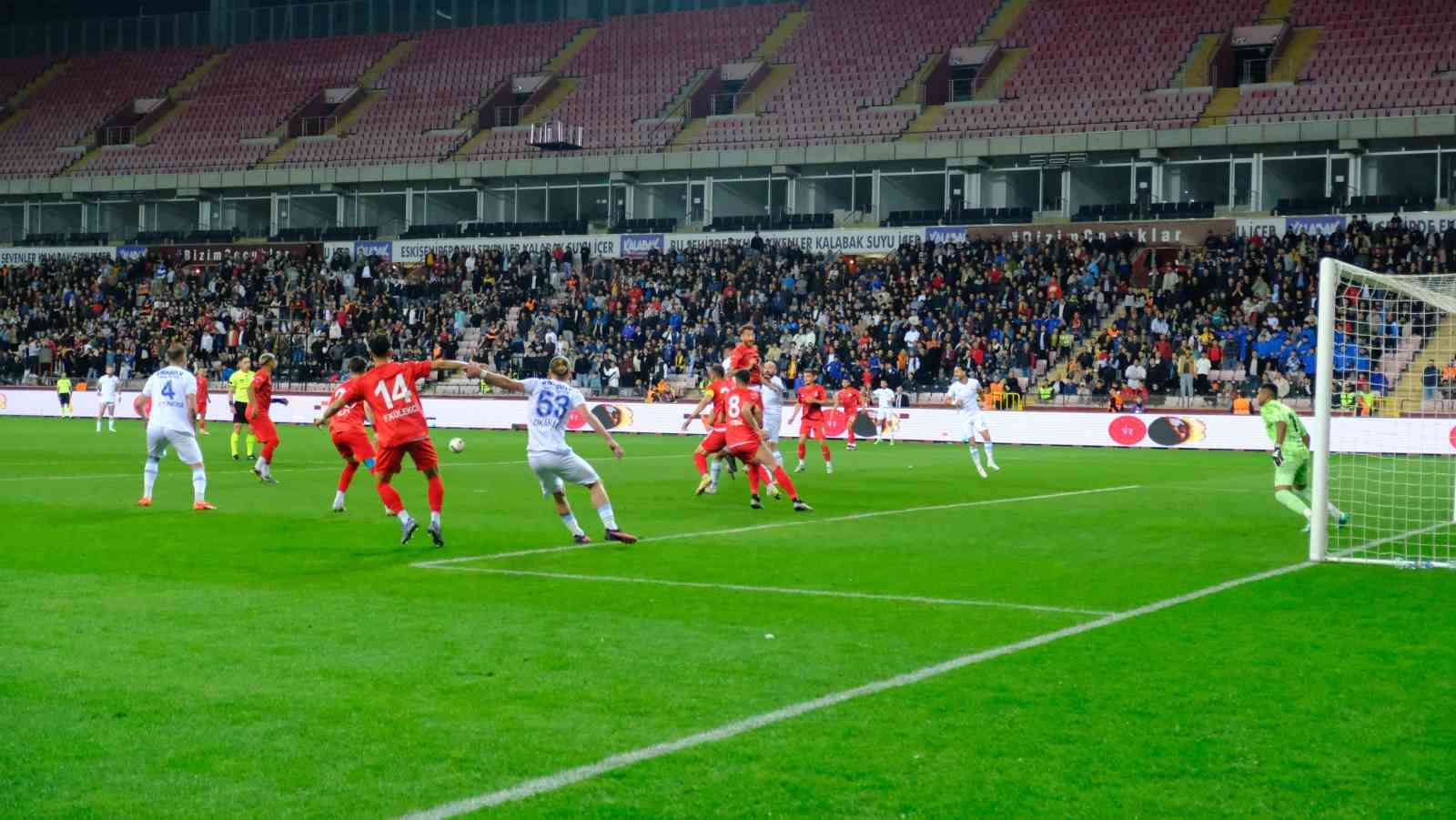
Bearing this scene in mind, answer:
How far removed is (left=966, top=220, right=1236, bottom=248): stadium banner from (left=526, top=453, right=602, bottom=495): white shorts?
3794 centimetres

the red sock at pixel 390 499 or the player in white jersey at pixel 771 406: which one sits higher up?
the player in white jersey at pixel 771 406

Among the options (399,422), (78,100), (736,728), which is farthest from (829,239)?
(736,728)

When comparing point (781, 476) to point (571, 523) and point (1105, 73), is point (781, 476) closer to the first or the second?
point (571, 523)

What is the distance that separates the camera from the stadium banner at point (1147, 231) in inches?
1970

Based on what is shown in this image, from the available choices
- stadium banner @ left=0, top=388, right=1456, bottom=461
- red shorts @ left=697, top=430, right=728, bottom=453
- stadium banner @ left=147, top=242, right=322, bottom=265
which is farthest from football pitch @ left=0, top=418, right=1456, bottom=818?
stadium banner @ left=147, top=242, right=322, bottom=265

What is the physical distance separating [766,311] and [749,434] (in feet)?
104

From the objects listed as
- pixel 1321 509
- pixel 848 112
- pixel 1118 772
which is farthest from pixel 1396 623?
pixel 848 112

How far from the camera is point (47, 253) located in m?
69.1

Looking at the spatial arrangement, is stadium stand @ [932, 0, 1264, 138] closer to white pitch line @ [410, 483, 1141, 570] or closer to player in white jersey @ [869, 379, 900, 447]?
player in white jersey @ [869, 379, 900, 447]

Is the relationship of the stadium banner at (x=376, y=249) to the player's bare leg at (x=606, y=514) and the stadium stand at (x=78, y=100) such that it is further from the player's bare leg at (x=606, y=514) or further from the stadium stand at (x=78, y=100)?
the player's bare leg at (x=606, y=514)

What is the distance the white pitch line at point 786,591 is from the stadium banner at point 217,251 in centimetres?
5441

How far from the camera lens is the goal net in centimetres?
1431

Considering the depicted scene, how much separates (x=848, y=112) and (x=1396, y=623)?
163ft

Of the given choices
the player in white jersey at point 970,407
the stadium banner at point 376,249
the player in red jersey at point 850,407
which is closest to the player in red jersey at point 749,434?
the player in white jersey at point 970,407
